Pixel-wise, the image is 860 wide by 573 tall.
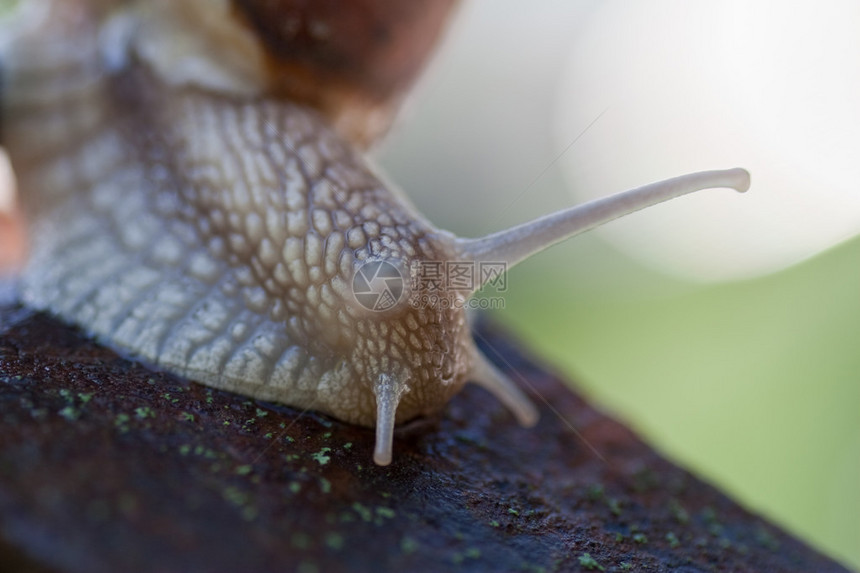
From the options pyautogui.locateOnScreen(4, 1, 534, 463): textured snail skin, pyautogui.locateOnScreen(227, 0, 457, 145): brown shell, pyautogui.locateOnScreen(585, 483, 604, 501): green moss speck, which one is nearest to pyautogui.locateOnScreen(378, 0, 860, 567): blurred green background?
pyautogui.locateOnScreen(227, 0, 457, 145): brown shell

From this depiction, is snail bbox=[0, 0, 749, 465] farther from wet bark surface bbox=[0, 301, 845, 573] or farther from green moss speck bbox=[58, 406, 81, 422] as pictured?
green moss speck bbox=[58, 406, 81, 422]

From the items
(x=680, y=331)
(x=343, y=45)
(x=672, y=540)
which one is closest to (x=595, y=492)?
(x=672, y=540)

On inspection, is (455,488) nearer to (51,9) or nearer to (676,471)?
(676,471)

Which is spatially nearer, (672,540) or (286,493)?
(286,493)

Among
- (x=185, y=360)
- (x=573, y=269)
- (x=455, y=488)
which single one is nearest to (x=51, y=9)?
(x=185, y=360)

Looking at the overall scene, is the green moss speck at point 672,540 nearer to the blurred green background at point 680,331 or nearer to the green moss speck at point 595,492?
the green moss speck at point 595,492

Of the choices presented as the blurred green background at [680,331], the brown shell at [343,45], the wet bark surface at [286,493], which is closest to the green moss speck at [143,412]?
the wet bark surface at [286,493]
